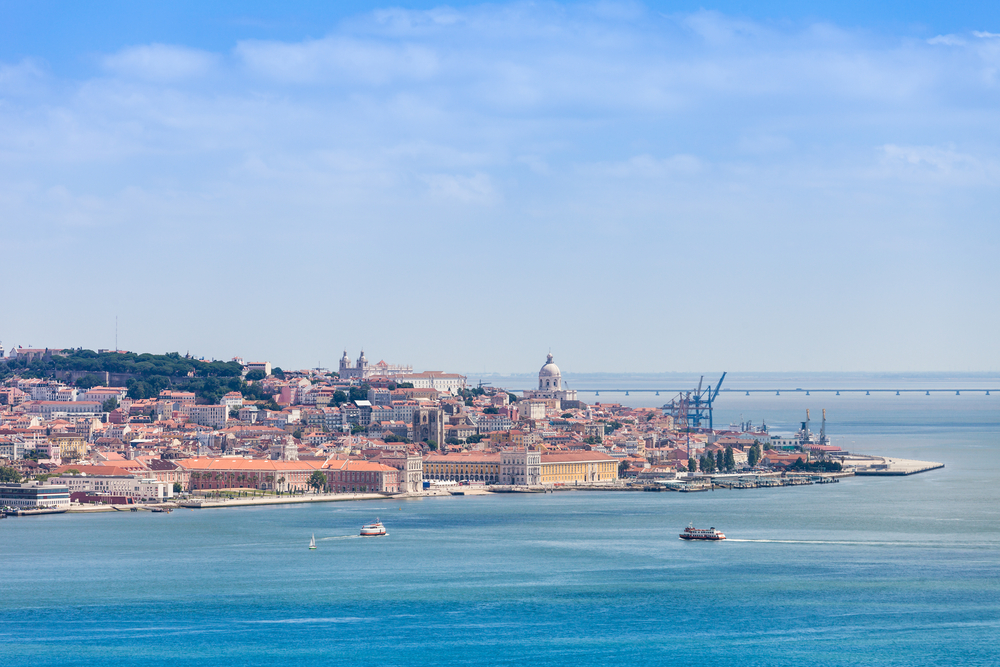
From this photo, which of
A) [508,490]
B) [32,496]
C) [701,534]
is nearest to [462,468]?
[508,490]

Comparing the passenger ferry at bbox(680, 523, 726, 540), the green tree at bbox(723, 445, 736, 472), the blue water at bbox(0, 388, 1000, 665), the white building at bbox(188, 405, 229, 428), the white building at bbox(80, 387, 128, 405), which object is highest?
the white building at bbox(80, 387, 128, 405)

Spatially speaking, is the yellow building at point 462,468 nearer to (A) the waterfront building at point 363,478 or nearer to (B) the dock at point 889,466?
(A) the waterfront building at point 363,478

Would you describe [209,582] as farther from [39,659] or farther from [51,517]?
[51,517]

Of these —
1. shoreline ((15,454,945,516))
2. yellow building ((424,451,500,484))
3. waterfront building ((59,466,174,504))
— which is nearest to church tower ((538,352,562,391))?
shoreline ((15,454,945,516))

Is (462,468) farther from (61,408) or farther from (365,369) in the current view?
(365,369)

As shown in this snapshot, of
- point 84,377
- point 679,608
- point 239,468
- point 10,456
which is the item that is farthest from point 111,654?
point 84,377

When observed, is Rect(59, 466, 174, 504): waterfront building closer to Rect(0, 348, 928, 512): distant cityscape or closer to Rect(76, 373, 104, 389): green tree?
Rect(0, 348, 928, 512): distant cityscape
